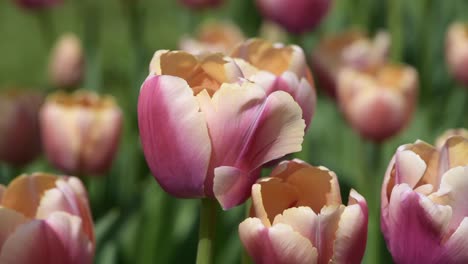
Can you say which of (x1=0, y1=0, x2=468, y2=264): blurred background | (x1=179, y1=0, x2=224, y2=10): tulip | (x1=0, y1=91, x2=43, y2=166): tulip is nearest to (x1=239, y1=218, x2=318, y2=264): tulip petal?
(x1=0, y1=0, x2=468, y2=264): blurred background

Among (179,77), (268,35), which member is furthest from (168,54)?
(268,35)

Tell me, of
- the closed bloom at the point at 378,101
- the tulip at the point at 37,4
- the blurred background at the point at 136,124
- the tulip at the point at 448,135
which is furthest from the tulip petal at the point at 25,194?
the tulip at the point at 37,4

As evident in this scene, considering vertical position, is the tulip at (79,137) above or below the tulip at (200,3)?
above

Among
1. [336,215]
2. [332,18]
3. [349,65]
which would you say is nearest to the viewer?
[336,215]

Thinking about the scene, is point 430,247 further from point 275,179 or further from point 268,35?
point 268,35

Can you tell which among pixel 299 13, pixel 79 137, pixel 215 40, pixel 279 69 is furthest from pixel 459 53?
pixel 279 69

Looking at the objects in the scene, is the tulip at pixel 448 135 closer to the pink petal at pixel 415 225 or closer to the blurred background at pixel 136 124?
the pink petal at pixel 415 225

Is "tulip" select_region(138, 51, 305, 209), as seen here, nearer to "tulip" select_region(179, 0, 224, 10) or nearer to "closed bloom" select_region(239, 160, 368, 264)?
"closed bloom" select_region(239, 160, 368, 264)
